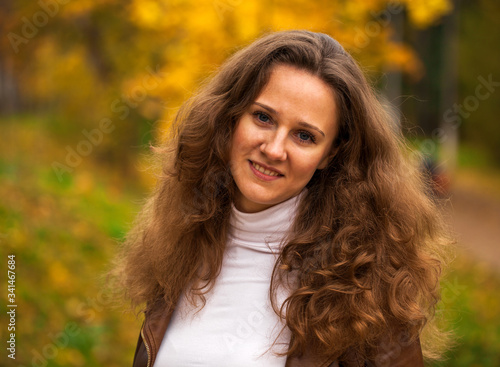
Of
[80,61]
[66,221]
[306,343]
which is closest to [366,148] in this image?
[306,343]

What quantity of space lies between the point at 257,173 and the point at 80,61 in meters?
10.4

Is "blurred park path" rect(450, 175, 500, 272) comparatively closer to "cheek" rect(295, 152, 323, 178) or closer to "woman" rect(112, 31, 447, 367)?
"woman" rect(112, 31, 447, 367)

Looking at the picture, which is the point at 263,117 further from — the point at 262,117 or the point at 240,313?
the point at 240,313

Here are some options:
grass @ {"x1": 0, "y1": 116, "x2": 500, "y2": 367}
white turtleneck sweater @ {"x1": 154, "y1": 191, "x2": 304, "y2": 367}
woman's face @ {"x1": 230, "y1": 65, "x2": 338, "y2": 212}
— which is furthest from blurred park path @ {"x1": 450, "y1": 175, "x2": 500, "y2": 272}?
woman's face @ {"x1": 230, "y1": 65, "x2": 338, "y2": 212}

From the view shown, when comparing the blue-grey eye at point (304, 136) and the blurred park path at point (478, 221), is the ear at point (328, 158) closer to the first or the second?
the blue-grey eye at point (304, 136)

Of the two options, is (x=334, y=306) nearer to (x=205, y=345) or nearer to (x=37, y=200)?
(x=205, y=345)

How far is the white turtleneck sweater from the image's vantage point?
72.9 inches

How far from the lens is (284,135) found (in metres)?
1.80

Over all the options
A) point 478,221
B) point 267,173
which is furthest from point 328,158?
point 478,221

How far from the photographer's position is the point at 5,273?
5258 mm

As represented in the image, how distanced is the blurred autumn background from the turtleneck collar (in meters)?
0.64

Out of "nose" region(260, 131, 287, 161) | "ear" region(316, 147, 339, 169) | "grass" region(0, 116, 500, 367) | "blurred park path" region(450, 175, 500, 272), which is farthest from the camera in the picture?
"blurred park path" region(450, 175, 500, 272)

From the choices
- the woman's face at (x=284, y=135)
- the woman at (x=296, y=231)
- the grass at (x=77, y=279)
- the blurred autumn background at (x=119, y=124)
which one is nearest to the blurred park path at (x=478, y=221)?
the blurred autumn background at (x=119, y=124)

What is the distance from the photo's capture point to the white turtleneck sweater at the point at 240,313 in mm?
1853
